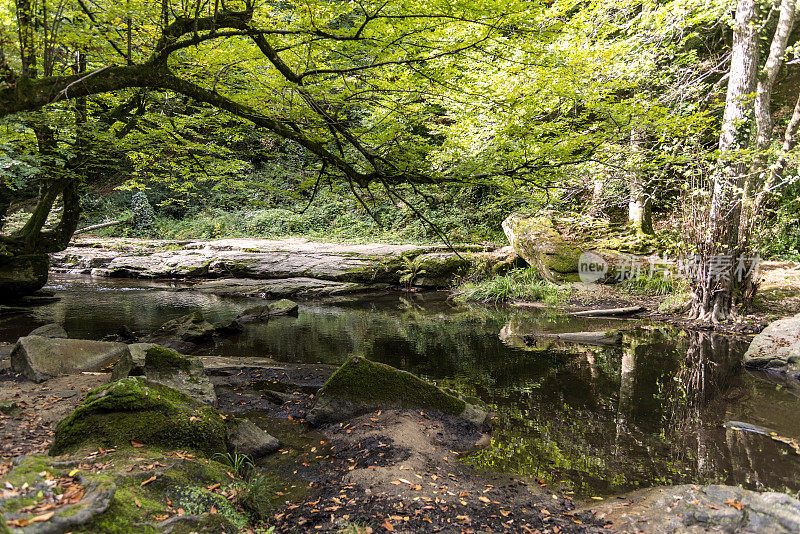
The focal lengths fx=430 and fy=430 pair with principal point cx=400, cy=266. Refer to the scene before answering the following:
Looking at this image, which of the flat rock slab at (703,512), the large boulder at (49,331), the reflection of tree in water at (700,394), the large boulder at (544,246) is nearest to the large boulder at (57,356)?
the large boulder at (49,331)

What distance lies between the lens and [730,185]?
6996 millimetres

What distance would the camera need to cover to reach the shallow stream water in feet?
10.9

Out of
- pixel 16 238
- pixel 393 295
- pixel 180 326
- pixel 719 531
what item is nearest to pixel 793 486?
pixel 719 531

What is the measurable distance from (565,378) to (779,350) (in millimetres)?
2791

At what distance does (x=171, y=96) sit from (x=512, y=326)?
678cm

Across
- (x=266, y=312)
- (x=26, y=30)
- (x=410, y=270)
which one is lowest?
(x=266, y=312)

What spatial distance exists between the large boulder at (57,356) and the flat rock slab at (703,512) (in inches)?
176

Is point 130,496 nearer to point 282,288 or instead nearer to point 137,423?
point 137,423

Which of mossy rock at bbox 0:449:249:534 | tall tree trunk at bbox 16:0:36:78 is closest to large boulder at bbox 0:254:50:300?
tall tree trunk at bbox 16:0:36:78

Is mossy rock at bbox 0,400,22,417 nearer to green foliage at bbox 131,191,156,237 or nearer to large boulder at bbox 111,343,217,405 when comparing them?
large boulder at bbox 111,343,217,405

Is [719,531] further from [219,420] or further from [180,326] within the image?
[180,326]

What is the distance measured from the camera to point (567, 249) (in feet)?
36.7

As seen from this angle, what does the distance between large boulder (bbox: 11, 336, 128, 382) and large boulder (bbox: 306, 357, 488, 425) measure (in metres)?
2.07

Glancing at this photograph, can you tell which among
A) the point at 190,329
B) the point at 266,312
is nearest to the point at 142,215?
the point at 266,312
